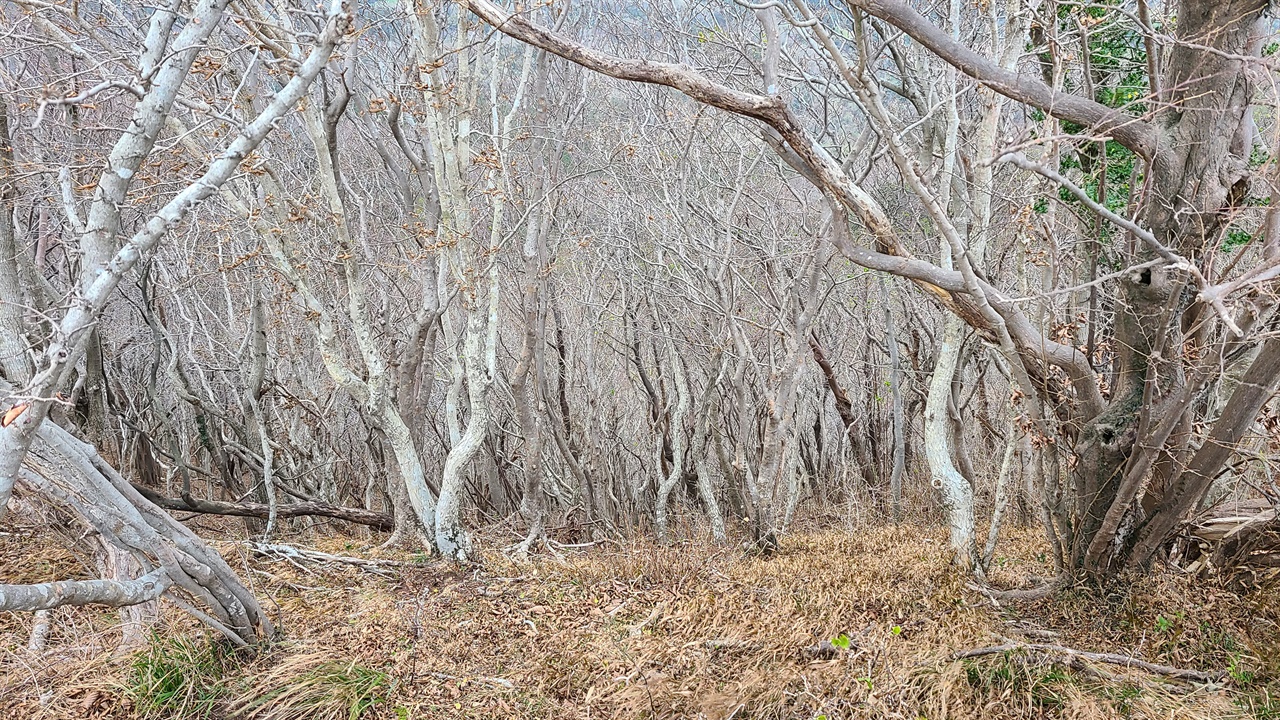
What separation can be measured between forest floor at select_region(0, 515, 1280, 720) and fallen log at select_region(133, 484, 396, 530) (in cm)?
114

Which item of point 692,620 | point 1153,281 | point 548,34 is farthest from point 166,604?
point 1153,281

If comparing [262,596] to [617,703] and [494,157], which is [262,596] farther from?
[494,157]

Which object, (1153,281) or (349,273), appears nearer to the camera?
(1153,281)

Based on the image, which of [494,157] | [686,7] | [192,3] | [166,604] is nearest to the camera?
[166,604]

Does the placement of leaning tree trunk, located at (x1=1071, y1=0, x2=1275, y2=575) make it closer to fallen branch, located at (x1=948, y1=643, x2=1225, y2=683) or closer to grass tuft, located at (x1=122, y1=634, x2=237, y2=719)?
fallen branch, located at (x1=948, y1=643, x2=1225, y2=683)

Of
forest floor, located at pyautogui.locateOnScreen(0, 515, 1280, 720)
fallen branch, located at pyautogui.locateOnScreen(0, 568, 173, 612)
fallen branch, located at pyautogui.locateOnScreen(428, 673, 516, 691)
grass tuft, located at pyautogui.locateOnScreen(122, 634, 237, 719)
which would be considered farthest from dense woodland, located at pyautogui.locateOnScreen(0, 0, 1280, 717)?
fallen branch, located at pyautogui.locateOnScreen(428, 673, 516, 691)

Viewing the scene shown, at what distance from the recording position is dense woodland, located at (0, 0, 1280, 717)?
370 centimetres

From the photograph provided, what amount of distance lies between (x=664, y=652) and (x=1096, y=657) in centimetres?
238

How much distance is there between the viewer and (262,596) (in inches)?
215

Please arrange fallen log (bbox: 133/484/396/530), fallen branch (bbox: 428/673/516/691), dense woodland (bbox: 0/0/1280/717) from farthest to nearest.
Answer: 1. fallen log (bbox: 133/484/396/530)
2. fallen branch (bbox: 428/673/516/691)
3. dense woodland (bbox: 0/0/1280/717)

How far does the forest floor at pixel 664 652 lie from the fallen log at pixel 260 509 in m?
1.14

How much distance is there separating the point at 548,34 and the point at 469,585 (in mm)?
4175

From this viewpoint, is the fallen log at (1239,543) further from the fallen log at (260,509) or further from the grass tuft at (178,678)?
the fallen log at (260,509)

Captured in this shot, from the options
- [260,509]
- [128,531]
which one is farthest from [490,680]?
[260,509]
